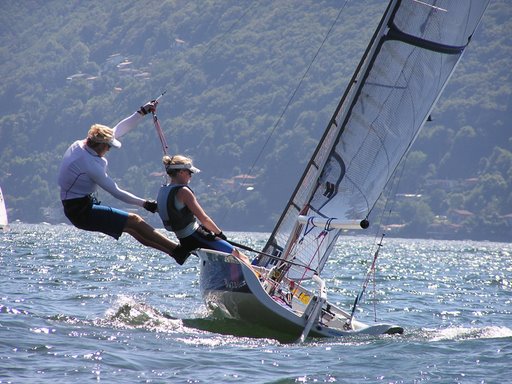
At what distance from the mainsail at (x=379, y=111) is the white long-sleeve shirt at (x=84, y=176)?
275 centimetres

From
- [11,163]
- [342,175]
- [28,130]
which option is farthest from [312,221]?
[28,130]

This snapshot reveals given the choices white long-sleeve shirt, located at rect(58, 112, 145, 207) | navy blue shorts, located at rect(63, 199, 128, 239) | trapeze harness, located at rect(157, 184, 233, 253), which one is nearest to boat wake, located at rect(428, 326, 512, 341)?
trapeze harness, located at rect(157, 184, 233, 253)

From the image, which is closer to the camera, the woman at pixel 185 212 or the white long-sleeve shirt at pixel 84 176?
the white long-sleeve shirt at pixel 84 176

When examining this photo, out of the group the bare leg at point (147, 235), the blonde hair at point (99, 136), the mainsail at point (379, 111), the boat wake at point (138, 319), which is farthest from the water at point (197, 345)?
the blonde hair at point (99, 136)

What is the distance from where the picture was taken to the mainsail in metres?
13.6

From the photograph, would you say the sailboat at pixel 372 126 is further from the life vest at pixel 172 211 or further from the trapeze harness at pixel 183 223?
the life vest at pixel 172 211

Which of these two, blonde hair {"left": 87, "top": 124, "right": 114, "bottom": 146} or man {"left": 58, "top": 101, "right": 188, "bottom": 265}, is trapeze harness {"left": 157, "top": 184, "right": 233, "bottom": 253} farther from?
blonde hair {"left": 87, "top": 124, "right": 114, "bottom": 146}

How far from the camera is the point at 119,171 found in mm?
128500

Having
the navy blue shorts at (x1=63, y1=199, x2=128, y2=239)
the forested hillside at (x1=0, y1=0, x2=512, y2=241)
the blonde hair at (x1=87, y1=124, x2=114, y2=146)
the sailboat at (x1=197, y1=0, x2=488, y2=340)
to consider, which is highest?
the forested hillside at (x1=0, y1=0, x2=512, y2=241)

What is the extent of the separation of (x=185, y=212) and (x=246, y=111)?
13225cm

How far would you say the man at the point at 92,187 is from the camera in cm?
1155

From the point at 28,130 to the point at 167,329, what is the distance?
472 feet

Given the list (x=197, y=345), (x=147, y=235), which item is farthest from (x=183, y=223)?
(x=197, y=345)

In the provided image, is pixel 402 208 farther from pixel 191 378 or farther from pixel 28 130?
pixel 191 378
